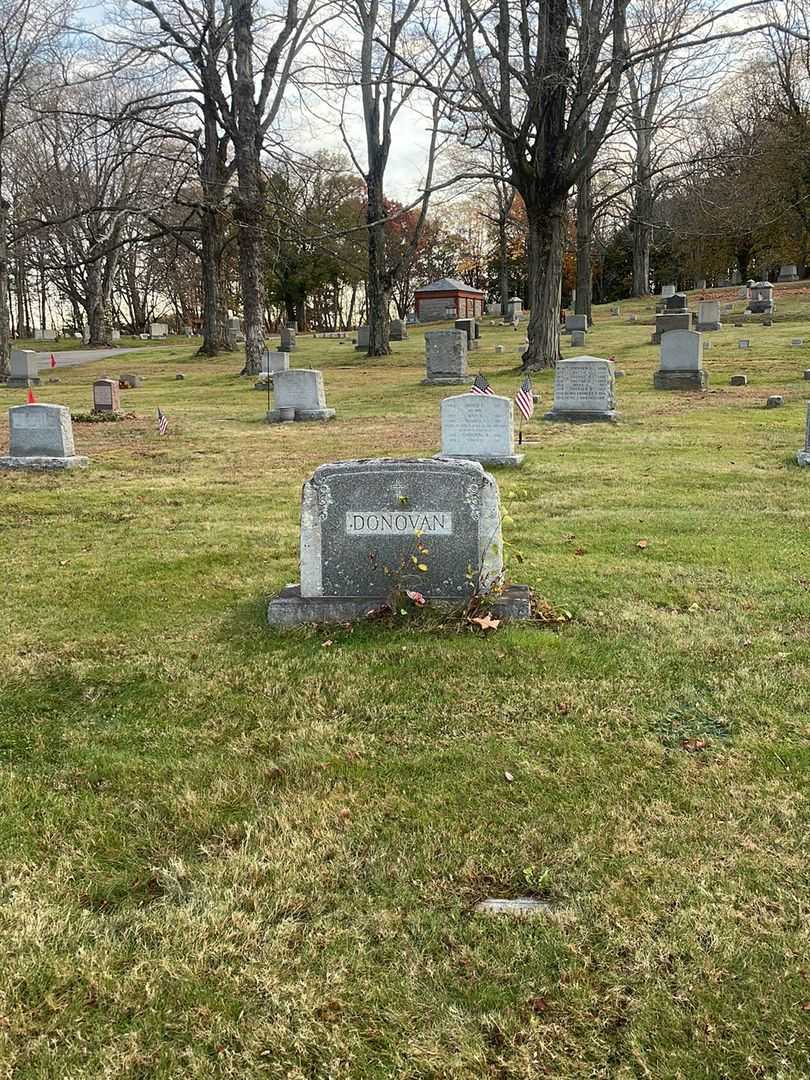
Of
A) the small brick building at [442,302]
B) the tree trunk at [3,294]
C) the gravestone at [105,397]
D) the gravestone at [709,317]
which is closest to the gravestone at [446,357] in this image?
the gravestone at [105,397]

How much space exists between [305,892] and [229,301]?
62783mm

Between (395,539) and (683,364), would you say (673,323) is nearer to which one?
(683,364)

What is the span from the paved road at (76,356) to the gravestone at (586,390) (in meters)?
27.2

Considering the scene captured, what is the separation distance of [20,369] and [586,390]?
60.9 feet

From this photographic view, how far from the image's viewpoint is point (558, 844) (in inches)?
115

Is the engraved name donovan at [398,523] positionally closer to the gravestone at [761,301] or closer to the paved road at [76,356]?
the gravestone at [761,301]

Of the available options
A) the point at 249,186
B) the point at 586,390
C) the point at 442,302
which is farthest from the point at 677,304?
the point at 586,390

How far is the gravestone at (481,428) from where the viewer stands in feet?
34.3

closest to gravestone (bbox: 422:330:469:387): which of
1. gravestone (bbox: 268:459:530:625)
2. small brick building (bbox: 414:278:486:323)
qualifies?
gravestone (bbox: 268:459:530:625)

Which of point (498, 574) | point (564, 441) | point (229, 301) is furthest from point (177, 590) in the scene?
point (229, 301)

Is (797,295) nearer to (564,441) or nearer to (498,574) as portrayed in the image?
(564,441)

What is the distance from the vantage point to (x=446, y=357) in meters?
22.1

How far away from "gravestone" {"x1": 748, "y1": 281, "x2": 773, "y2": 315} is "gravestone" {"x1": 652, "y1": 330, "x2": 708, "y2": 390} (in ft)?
57.6

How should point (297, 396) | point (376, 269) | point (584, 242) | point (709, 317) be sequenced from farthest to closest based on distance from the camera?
point (584, 242)
point (709, 317)
point (376, 269)
point (297, 396)
